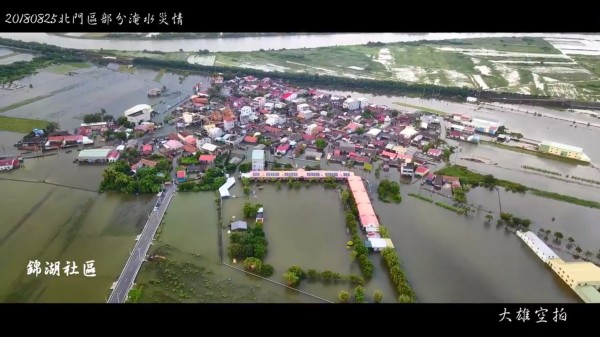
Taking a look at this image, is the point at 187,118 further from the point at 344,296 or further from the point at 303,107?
the point at 344,296

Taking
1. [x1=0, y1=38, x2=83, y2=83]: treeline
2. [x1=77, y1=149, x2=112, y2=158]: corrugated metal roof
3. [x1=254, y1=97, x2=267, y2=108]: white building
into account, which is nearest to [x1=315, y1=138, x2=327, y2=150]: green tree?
[x1=254, y1=97, x2=267, y2=108]: white building

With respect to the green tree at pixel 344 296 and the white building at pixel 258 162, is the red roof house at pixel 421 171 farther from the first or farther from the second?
the green tree at pixel 344 296

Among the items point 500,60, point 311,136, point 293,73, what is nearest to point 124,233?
point 311,136

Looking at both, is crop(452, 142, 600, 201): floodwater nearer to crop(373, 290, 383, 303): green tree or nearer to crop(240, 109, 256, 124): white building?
crop(373, 290, 383, 303): green tree

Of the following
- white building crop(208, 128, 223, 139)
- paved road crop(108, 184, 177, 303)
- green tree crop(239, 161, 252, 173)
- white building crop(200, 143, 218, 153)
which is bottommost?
paved road crop(108, 184, 177, 303)

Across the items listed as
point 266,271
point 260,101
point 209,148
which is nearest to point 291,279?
point 266,271

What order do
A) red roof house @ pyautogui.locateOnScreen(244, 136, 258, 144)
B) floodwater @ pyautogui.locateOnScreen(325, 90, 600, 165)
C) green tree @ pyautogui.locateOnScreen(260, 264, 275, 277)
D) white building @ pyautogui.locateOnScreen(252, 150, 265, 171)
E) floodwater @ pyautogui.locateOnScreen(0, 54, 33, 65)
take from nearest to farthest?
1. green tree @ pyautogui.locateOnScreen(260, 264, 275, 277)
2. white building @ pyautogui.locateOnScreen(252, 150, 265, 171)
3. red roof house @ pyautogui.locateOnScreen(244, 136, 258, 144)
4. floodwater @ pyautogui.locateOnScreen(325, 90, 600, 165)
5. floodwater @ pyautogui.locateOnScreen(0, 54, 33, 65)
